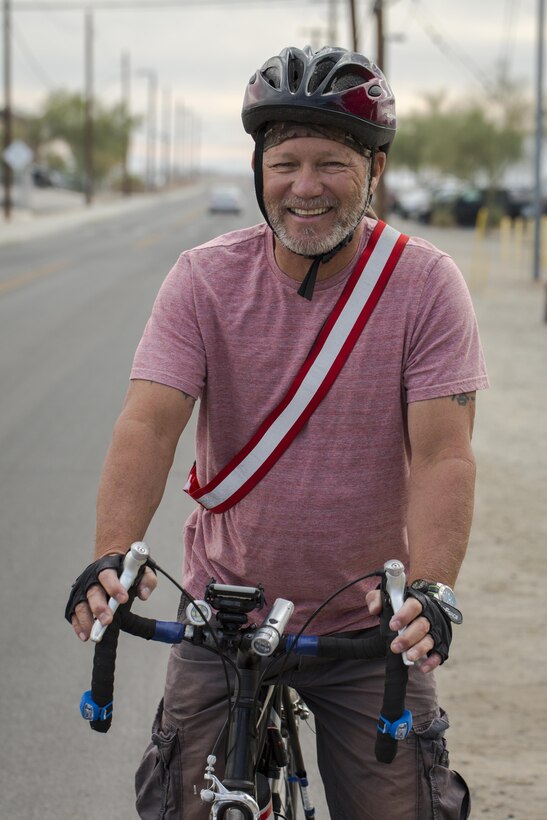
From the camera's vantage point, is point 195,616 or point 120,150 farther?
point 120,150

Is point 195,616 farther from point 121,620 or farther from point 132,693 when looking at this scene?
point 132,693

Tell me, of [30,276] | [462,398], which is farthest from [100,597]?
[30,276]

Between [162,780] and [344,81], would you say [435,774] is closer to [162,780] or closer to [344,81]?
[162,780]

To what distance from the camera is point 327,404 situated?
9.11 ft

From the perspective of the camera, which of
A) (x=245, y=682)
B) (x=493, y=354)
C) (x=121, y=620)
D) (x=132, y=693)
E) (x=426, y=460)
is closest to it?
(x=121, y=620)

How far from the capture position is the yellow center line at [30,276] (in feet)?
78.8

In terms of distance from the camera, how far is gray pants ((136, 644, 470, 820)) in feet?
9.08

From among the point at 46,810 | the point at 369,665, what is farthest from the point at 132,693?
the point at 369,665

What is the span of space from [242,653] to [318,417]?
1.74 ft

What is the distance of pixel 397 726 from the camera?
2.37m

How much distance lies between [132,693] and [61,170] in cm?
11160

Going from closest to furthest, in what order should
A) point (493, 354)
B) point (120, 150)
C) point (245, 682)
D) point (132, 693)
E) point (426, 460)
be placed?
1. point (245, 682)
2. point (426, 460)
3. point (132, 693)
4. point (493, 354)
5. point (120, 150)

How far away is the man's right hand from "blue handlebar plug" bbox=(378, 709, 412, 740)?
1.59 feet

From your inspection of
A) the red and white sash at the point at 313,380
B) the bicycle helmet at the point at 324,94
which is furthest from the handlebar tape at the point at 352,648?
the bicycle helmet at the point at 324,94
